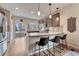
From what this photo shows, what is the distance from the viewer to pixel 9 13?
2.25 metres

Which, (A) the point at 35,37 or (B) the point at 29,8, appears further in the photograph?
(A) the point at 35,37

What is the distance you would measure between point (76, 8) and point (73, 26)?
436 millimetres

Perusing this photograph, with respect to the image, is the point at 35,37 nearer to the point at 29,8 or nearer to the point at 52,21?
the point at 52,21

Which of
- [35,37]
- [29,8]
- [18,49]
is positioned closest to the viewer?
[29,8]

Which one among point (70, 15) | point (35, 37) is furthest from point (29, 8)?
point (70, 15)

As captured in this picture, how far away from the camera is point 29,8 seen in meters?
2.27

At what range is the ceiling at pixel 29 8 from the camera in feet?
7.34

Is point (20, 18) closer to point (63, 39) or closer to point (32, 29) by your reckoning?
point (32, 29)

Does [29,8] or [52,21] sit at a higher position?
[29,8]

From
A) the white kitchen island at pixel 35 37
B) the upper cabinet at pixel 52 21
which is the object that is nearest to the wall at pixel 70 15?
the upper cabinet at pixel 52 21

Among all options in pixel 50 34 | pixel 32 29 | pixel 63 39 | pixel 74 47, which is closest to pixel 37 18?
pixel 32 29

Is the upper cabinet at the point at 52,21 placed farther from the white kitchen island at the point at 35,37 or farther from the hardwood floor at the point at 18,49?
the hardwood floor at the point at 18,49

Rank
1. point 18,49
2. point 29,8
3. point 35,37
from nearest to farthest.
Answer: point 29,8, point 18,49, point 35,37

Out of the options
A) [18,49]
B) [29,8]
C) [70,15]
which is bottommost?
[18,49]
